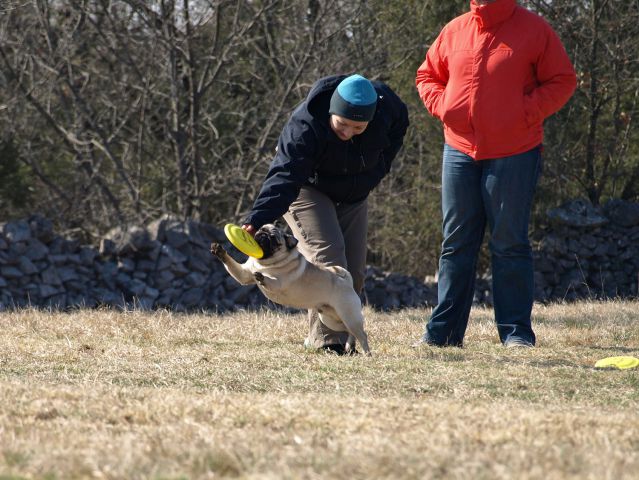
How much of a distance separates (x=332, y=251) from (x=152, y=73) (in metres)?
8.62

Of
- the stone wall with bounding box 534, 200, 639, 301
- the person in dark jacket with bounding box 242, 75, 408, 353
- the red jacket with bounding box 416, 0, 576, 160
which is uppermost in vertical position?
the red jacket with bounding box 416, 0, 576, 160

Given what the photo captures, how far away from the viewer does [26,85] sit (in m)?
15.1

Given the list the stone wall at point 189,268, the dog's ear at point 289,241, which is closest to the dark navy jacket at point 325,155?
the dog's ear at point 289,241

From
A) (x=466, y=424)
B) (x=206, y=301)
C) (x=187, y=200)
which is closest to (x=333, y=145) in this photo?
(x=466, y=424)

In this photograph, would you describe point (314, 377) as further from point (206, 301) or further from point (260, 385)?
point (206, 301)

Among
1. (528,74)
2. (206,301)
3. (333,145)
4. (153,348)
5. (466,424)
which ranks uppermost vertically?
(528,74)

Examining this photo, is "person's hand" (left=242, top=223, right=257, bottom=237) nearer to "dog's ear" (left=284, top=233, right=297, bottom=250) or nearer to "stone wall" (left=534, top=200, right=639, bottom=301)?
"dog's ear" (left=284, top=233, right=297, bottom=250)

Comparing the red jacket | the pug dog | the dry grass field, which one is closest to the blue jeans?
the red jacket

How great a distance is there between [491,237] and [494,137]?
74 centimetres

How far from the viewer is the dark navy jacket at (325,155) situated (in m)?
6.37

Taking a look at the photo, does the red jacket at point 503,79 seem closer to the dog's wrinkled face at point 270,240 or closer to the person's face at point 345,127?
the person's face at point 345,127

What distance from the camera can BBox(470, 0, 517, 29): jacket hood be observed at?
6785 millimetres

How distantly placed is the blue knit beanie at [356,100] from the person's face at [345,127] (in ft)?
0.17

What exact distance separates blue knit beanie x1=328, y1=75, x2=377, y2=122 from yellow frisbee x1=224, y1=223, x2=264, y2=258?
939 mm
